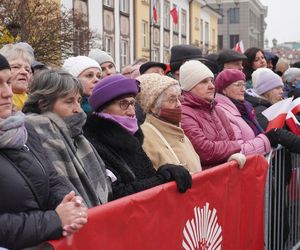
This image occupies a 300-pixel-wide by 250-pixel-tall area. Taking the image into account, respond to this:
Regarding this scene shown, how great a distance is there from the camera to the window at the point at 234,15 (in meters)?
75.8

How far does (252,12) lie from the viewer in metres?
78.6

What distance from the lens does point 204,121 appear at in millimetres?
4223

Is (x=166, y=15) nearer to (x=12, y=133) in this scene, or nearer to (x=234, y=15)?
(x=12, y=133)

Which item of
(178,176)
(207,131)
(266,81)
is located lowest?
(178,176)

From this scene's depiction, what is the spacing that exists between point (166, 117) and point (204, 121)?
1.85 feet

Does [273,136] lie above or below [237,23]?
below

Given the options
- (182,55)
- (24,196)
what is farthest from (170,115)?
(182,55)

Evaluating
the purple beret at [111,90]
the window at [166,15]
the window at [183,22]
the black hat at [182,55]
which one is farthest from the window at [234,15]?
the purple beret at [111,90]

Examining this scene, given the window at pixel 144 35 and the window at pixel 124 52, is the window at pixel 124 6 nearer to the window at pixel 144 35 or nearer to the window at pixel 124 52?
the window at pixel 124 52

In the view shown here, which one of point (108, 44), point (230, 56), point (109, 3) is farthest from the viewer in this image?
point (108, 44)

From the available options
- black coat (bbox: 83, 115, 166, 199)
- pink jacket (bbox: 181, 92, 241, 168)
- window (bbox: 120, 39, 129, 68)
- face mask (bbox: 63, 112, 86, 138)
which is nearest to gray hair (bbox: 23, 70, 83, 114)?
face mask (bbox: 63, 112, 86, 138)

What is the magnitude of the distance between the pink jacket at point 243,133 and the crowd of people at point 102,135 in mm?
10

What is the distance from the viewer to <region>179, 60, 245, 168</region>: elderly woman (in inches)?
160

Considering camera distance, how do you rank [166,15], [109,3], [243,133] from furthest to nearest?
[166,15] < [109,3] < [243,133]
